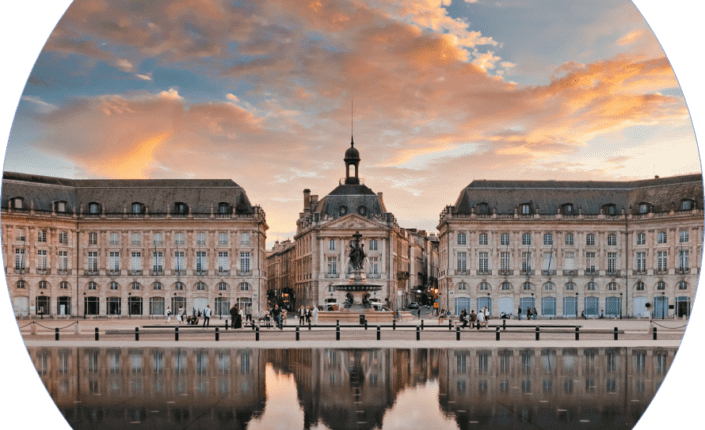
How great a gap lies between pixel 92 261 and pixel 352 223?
288 ft

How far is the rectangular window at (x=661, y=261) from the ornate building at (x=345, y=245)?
81.1 meters

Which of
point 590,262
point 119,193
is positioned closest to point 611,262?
point 590,262

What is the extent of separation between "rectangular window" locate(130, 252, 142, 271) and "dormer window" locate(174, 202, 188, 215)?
242 cm

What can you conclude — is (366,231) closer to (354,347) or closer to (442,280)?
(442,280)

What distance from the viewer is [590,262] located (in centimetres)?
3388

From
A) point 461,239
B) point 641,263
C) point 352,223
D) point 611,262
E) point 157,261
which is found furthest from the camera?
point 352,223

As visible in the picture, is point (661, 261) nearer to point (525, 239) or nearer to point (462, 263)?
point (525, 239)

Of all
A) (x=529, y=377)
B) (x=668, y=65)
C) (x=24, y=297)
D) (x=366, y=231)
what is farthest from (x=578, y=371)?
(x=366, y=231)

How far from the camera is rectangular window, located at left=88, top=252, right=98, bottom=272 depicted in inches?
1123

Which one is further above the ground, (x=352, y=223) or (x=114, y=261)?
(x=352, y=223)

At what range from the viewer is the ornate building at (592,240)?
879 inches

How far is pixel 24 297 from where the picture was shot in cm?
2206

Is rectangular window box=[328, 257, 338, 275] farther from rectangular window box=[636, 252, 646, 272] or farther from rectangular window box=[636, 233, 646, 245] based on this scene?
rectangular window box=[636, 252, 646, 272]

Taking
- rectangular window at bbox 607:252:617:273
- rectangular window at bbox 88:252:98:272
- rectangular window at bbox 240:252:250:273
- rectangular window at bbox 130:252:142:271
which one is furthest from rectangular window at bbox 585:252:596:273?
rectangular window at bbox 88:252:98:272
